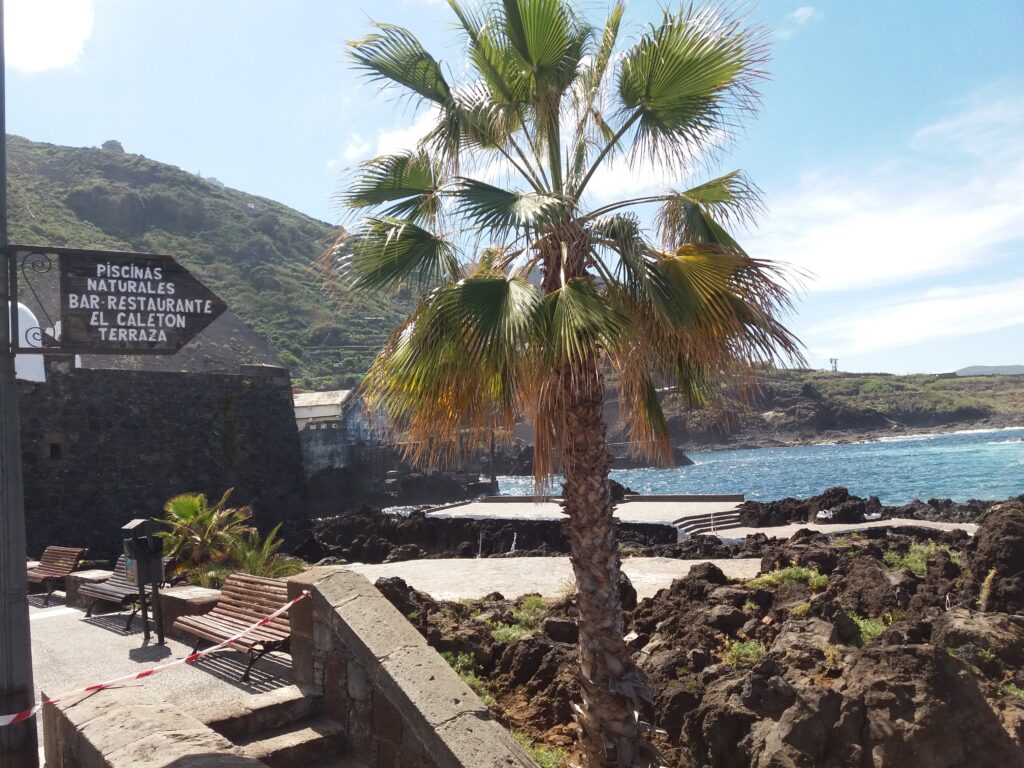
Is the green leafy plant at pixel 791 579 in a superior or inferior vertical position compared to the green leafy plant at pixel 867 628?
inferior

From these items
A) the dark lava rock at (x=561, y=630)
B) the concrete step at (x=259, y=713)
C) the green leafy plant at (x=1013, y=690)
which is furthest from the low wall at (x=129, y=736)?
the green leafy plant at (x=1013, y=690)

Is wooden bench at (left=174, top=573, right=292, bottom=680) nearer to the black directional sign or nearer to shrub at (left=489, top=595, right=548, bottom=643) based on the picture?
the black directional sign

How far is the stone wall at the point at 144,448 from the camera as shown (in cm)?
2047

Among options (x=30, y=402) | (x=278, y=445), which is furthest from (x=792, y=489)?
(x=30, y=402)

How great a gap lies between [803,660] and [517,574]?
9.50 meters

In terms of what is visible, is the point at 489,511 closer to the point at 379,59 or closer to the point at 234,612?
the point at 234,612

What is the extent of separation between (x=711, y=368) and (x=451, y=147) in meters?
2.22

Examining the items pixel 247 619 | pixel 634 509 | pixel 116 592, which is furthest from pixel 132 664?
pixel 634 509

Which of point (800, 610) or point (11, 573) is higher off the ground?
point (11, 573)

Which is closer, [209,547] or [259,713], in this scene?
[259,713]

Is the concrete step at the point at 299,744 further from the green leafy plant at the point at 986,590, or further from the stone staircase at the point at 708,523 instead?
the stone staircase at the point at 708,523

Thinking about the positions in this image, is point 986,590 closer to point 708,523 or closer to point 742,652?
point 742,652

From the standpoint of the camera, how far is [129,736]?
408 centimetres

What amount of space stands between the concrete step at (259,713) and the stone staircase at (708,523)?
1884cm
